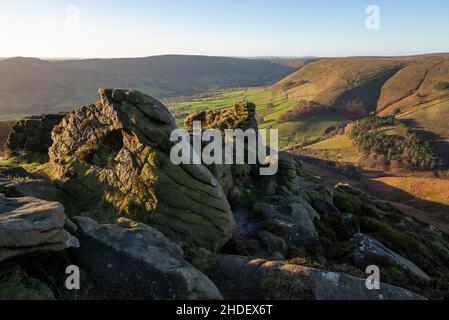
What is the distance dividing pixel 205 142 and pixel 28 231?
72.7 feet

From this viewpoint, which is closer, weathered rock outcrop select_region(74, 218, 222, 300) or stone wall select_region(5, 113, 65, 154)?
weathered rock outcrop select_region(74, 218, 222, 300)

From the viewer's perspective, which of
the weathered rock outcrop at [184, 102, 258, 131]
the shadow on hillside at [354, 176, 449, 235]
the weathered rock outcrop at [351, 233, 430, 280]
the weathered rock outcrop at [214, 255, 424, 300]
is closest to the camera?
the weathered rock outcrop at [214, 255, 424, 300]

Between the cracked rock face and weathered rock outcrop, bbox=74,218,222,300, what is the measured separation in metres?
5.91

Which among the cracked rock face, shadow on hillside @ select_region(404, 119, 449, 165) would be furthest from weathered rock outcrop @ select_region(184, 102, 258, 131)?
shadow on hillside @ select_region(404, 119, 449, 165)

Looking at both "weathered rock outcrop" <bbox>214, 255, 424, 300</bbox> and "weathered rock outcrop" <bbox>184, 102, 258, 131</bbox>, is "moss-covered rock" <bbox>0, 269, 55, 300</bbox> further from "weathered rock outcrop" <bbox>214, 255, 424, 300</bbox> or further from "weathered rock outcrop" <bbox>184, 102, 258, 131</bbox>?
"weathered rock outcrop" <bbox>184, 102, 258, 131</bbox>

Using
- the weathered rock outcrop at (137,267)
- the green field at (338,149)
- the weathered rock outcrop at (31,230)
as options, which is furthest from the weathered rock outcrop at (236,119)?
the green field at (338,149)

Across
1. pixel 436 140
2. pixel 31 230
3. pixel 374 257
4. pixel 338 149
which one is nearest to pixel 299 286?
pixel 31 230

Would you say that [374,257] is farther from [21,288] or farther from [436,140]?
[436,140]

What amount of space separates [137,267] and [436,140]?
184721 millimetres

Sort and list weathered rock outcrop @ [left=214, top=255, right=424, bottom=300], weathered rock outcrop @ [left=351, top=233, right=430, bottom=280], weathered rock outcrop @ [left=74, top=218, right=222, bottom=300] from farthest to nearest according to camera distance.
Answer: weathered rock outcrop @ [left=351, top=233, right=430, bottom=280]
weathered rock outcrop @ [left=214, top=255, right=424, bottom=300]
weathered rock outcrop @ [left=74, top=218, right=222, bottom=300]

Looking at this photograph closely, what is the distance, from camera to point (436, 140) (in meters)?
165

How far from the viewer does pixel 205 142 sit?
32781mm

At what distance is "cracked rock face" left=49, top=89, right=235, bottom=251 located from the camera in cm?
2116
